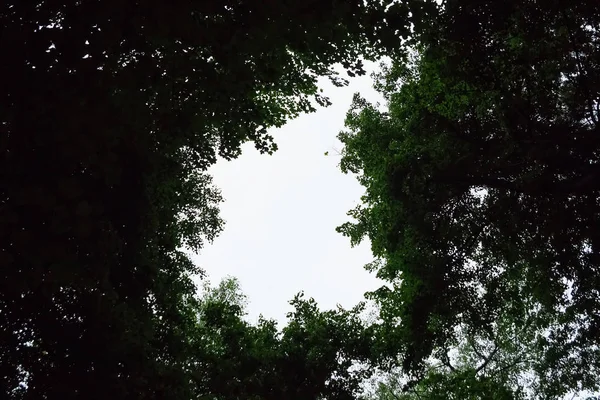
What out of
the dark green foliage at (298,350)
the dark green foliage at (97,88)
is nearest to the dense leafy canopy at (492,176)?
the dark green foliage at (298,350)

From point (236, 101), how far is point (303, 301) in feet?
33.6

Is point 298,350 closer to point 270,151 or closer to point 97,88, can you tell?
point 270,151

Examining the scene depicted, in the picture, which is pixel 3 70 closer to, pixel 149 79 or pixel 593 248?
pixel 149 79

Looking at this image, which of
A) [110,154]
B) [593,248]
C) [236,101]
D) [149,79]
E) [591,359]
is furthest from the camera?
[591,359]

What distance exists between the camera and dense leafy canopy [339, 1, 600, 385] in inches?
455

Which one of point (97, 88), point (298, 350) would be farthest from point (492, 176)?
point (97, 88)

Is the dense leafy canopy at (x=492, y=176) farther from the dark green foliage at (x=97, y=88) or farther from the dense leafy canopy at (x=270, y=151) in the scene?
the dark green foliage at (x=97, y=88)

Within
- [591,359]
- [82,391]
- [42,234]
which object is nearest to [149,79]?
[42,234]

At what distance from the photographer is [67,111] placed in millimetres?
3160

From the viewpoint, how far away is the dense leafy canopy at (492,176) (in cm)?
1155

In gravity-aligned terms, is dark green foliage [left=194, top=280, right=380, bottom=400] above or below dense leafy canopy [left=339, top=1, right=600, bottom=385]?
below

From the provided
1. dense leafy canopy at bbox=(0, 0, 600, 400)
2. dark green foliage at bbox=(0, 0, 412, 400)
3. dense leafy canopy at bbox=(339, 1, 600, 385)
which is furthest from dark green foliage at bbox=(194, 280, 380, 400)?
dark green foliage at bbox=(0, 0, 412, 400)

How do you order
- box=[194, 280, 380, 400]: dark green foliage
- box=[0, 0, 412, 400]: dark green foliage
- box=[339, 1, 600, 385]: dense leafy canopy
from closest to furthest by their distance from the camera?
box=[0, 0, 412, 400]: dark green foliage, box=[339, 1, 600, 385]: dense leafy canopy, box=[194, 280, 380, 400]: dark green foliage

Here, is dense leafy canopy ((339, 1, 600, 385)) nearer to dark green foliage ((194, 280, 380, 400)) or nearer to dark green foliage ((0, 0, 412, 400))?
dark green foliage ((194, 280, 380, 400))
